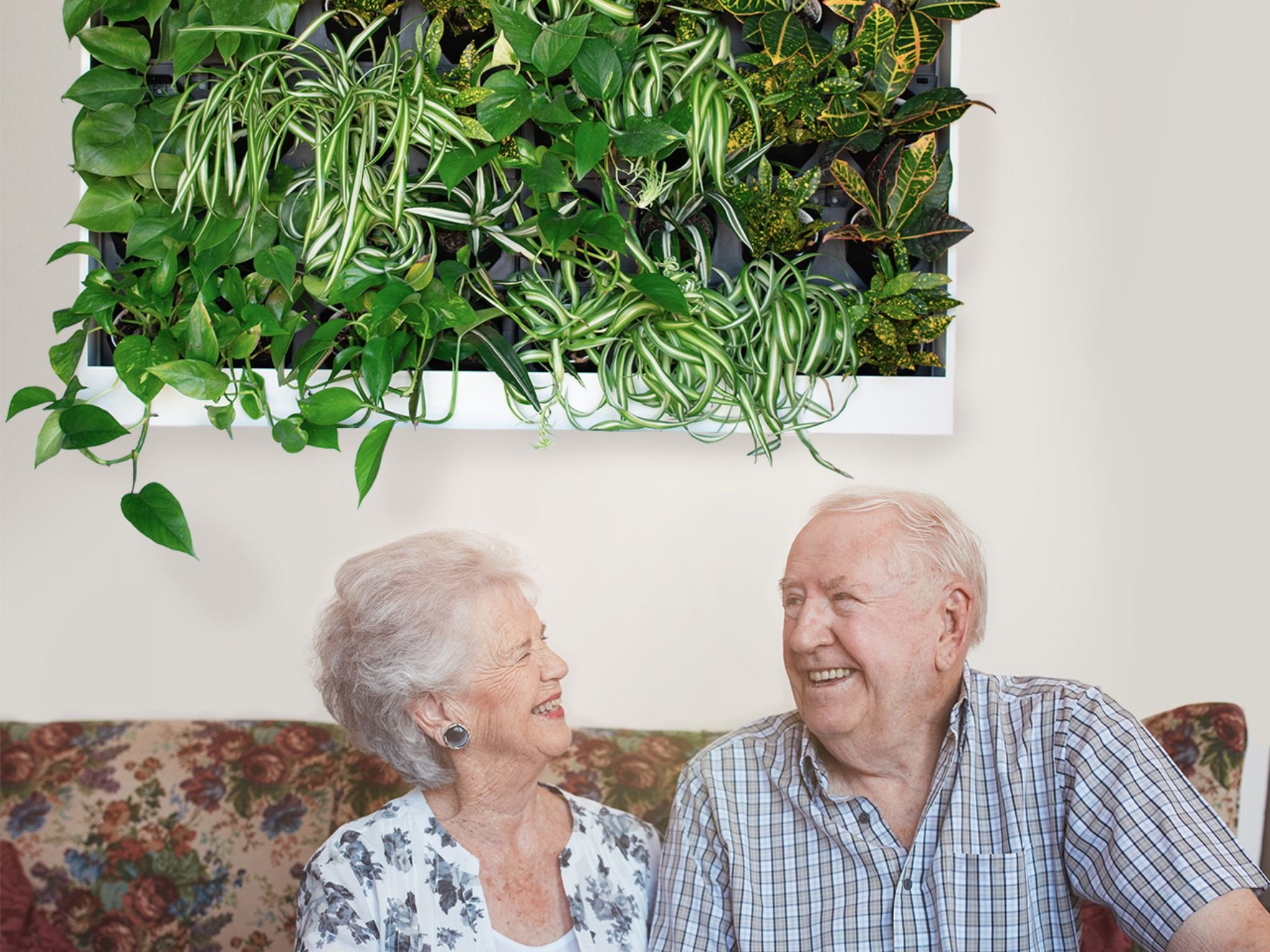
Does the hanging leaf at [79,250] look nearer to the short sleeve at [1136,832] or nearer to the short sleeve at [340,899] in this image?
the short sleeve at [340,899]

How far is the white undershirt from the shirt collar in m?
0.32

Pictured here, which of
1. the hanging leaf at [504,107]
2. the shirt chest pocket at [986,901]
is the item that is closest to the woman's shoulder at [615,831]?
the shirt chest pocket at [986,901]

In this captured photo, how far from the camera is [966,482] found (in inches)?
60.8

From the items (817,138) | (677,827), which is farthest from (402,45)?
(677,827)

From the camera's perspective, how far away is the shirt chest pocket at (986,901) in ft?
3.94

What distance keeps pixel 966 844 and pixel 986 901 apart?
0.06 metres

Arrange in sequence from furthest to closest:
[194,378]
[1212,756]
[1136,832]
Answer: [1212,756]
[194,378]
[1136,832]

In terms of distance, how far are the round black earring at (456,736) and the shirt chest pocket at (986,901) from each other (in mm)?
549

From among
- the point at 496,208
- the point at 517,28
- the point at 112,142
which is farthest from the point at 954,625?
the point at 112,142

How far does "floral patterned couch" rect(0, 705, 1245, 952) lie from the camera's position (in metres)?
1.46

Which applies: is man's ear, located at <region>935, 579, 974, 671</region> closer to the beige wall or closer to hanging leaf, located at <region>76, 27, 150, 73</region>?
the beige wall

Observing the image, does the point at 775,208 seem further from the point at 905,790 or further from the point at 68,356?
the point at 68,356

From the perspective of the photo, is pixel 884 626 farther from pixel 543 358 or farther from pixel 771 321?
pixel 543 358

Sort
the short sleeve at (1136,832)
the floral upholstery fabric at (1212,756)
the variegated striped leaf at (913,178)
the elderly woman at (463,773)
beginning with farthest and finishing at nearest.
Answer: the floral upholstery fabric at (1212,756)
the variegated striped leaf at (913,178)
the elderly woman at (463,773)
the short sleeve at (1136,832)
